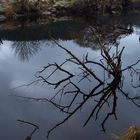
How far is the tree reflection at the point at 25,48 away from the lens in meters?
15.4

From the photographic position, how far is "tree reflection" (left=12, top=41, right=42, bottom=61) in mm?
15429

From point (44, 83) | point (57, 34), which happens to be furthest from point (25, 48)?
point (44, 83)

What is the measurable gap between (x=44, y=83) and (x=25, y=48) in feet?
21.5

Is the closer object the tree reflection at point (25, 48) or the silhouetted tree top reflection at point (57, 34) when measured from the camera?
the tree reflection at point (25, 48)

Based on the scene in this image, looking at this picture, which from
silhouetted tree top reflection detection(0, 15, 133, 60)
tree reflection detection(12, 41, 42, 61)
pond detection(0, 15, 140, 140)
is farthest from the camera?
silhouetted tree top reflection detection(0, 15, 133, 60)

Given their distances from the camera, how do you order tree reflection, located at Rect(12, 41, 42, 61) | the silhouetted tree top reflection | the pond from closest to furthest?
the pond, tree reflection, located at Rect(12, 41, 42, 61), the silhouetted tree top reflection

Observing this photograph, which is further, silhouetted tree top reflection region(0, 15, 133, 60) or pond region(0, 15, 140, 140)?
silhouetted tree top reflection region(0, 15, 133, 60)

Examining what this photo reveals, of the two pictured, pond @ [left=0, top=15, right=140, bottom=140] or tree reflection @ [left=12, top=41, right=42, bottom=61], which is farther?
tree reflection @ [left=12, top=41, right=42, bottom=61]

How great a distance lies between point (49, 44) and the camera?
1758 cm

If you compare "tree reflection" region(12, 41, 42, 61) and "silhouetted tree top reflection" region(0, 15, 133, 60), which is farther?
"silhouetted tree top reflection" region(0, 15, 133, 60)

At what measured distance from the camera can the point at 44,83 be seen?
37.0 ft

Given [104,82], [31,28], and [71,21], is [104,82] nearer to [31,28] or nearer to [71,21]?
[31,28]

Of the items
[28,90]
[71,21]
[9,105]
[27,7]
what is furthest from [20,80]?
[27,7]

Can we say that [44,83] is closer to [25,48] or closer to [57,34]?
[25,48]
